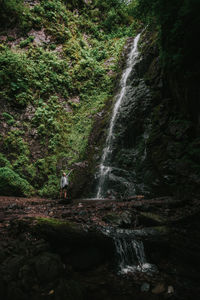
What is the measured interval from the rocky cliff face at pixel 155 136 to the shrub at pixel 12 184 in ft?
13.1

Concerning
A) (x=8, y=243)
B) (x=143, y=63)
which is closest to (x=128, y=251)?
(x=8, y=243)

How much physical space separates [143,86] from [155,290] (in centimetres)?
943

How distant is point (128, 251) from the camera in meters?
3.59

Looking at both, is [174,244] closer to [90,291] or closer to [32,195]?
[90,291]

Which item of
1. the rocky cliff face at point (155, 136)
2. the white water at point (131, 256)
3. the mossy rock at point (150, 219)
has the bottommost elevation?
the white water at point (131, 256)

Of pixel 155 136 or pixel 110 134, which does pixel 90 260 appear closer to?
pixel 155 136

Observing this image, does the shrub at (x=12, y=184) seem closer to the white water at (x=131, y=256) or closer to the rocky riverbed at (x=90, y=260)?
the rocky riverbed at (x=90, y=260)

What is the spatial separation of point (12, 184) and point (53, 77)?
9206 millimetres

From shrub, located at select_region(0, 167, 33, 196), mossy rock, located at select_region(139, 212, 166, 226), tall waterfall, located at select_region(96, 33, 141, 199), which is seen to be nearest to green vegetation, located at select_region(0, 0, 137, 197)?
shrub, located at select_region(0, 167, 33, 196)

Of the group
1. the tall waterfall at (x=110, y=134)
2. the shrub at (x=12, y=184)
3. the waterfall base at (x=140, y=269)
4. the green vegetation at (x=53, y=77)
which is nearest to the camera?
the waterfall base at (x=140, y=269)

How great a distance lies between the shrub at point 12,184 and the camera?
847cm

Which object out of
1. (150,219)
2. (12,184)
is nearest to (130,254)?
(150,219)

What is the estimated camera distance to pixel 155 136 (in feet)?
24.9

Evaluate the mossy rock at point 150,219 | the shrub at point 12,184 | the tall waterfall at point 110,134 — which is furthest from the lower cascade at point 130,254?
the shrub at point 12,184
